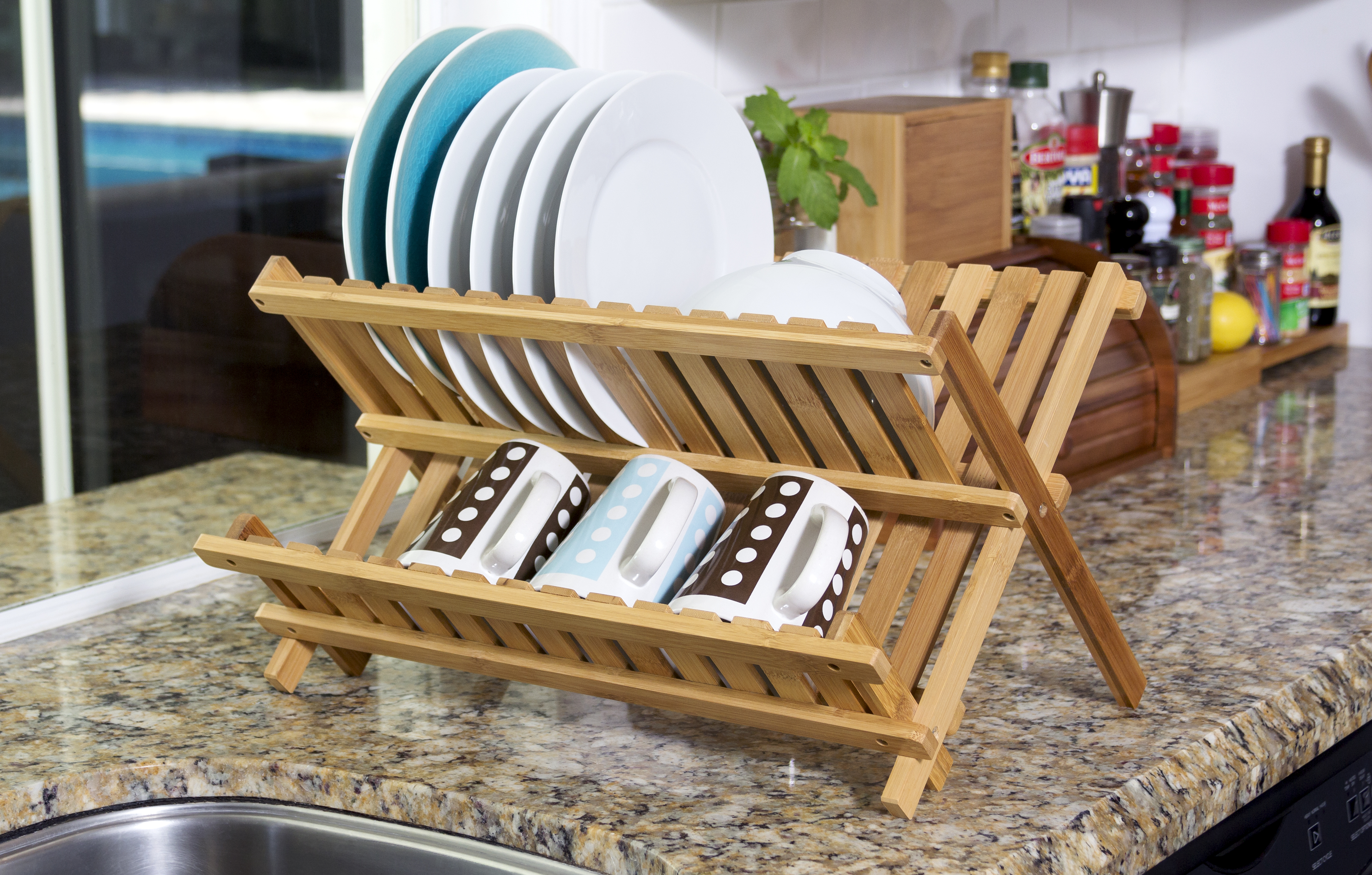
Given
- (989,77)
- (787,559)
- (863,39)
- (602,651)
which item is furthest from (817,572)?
(989,77)

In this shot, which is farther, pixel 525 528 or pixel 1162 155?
pixel 1162 155

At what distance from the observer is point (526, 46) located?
96cm

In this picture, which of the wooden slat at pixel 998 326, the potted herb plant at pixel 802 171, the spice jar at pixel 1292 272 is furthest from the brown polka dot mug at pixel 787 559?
the spice jar at pixel 1292 272

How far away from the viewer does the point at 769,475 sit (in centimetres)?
80

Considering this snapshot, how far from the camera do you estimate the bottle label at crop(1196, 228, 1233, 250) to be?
1957 millimetres

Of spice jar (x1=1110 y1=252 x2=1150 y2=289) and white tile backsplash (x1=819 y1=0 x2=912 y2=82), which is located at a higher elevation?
white tile backsplash (x1=819 y1=0 x2=912 y2=82)

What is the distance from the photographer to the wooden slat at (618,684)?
709 mm

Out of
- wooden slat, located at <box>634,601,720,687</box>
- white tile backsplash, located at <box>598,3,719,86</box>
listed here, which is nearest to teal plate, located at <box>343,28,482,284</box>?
wooden slat, located at <box>634,601,720,687</box>

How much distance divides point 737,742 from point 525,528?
191 mm

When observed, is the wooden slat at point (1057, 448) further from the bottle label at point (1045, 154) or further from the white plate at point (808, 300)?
the bottle label at point (1045, 154)

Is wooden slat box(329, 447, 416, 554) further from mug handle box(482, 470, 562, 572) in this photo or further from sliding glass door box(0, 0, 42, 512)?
sliding glass door box(0, 0, 42, 512)

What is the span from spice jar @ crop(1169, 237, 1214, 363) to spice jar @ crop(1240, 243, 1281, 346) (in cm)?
16

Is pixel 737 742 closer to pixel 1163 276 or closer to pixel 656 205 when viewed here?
pixel 656 205

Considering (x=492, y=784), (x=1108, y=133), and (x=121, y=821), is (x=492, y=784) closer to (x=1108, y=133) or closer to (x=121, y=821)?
(x=121, y=821)
